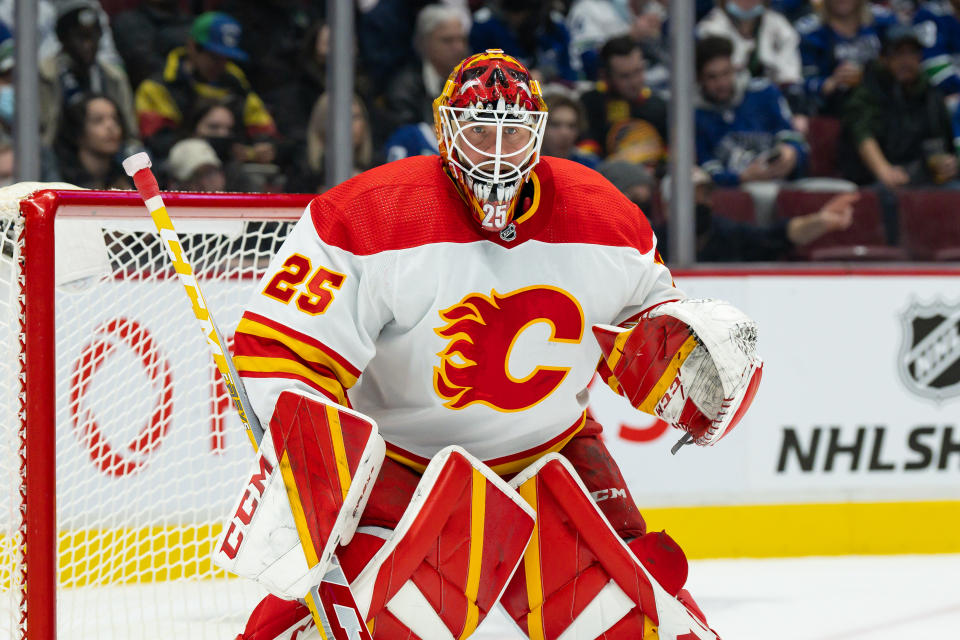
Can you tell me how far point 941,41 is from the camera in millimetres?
4312

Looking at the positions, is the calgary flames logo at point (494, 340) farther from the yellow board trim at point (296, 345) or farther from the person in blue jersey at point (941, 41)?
the person in blue jersey at point (941, 41)

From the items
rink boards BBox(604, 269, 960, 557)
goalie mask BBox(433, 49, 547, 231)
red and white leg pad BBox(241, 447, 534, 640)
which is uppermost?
goalie mask BBox(433, 49, 547, 231)

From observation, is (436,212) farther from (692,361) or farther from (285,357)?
(692,361)

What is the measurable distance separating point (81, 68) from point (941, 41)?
2.82 meters

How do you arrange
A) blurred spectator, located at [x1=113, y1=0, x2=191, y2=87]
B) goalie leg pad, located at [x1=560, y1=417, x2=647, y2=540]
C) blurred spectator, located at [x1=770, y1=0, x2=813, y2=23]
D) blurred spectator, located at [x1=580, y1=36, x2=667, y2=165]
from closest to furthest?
1. goalie leg pad, located at [x1=560, y1=417, x2=647, y2=540]
2. blurred spectator, located at [x1=113, y1=0, x2=191, y2=87]
3. blurred spectator, located at [x1=580, y1=36, x2=667, y2=165]
4. blurred spectator, located at [x1=770, y1=0, x2=813, y2=23]

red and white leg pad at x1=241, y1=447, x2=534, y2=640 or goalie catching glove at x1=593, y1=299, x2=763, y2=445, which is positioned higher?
goalie catching glove at x1=593, y1=299, x2=763, y2=445

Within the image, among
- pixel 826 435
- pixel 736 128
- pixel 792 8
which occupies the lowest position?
pixel 826 435

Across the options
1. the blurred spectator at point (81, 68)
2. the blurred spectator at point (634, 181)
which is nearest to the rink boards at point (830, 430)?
the blurred spectator at point (634, 181)

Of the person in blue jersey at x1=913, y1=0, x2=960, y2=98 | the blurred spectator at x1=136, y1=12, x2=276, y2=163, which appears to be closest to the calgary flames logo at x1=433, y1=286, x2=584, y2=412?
the blurred spectator at x1=136, y1=12, x2=276, y2=163

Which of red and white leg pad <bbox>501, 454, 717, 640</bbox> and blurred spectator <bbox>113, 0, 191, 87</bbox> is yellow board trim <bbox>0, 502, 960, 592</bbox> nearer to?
red and white leg pad <bbox>501, 454, 717, 640</bbox>

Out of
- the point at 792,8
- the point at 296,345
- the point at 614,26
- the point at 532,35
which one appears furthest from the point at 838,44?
the point at 296,345

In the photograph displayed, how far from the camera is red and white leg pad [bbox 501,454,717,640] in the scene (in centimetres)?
169

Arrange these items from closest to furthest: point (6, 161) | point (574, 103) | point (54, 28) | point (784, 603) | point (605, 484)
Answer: point (605, 484) → point (784, 603) → point (6, 161) → point (54, 28) → point (574, 103)

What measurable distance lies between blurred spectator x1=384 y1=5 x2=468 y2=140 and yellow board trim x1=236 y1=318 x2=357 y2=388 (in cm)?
205
